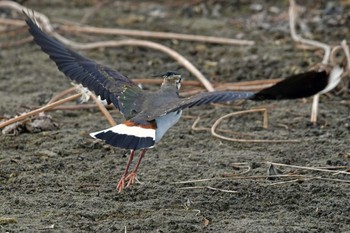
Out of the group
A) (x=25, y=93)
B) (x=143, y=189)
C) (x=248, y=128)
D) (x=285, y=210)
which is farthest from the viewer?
(x=25, y=93)

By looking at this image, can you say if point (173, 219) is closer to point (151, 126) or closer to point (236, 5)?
point (151, 126)

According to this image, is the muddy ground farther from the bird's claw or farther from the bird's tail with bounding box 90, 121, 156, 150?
the bird's tail with bounding box 90, 121, 156, 150

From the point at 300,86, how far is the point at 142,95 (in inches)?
55.1

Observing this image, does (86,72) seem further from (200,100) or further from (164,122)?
(200,100)

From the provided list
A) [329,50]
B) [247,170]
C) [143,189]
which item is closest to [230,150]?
[247,170]

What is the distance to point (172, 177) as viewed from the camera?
5.48 meters

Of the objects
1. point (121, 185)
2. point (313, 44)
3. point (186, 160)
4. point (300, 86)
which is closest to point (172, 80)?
point (186, 160)

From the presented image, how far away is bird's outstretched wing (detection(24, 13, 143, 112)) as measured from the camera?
Answer: 5738 millimetres

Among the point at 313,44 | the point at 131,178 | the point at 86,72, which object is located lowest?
the point at 131,178

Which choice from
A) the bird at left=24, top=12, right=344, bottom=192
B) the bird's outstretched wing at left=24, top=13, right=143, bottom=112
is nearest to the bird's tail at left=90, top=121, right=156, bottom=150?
the bird at left=24, top=12, right=344, bottom=192

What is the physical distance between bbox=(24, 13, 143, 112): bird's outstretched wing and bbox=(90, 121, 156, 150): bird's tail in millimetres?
616

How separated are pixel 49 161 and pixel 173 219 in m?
1.48

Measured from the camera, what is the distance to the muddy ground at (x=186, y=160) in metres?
4.70

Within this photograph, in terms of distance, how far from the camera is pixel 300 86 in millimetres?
4625
